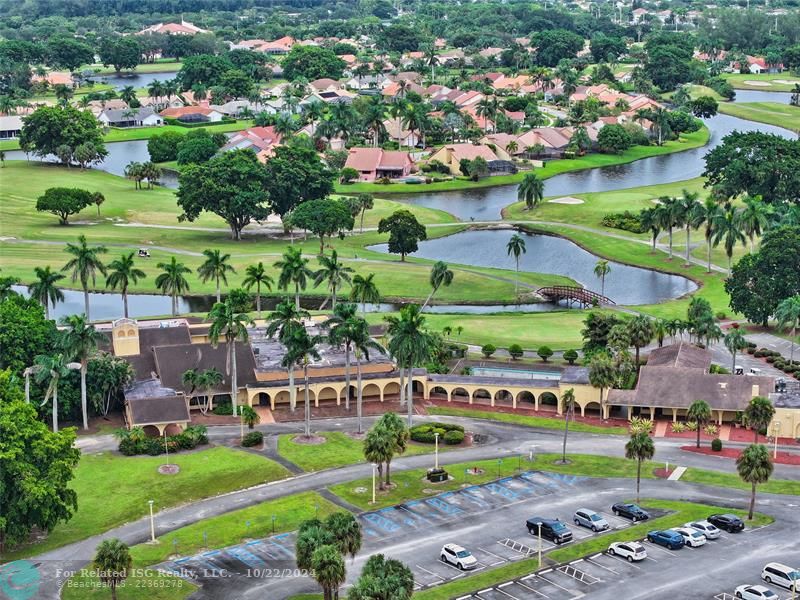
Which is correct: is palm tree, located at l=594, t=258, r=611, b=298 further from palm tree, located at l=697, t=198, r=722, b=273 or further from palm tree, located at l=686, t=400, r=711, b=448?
palm tree, located at l=686, t=400, r=711, b=448

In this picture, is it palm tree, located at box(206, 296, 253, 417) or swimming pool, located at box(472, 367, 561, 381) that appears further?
swimming pool, located at box(472, 367, 561, 381)

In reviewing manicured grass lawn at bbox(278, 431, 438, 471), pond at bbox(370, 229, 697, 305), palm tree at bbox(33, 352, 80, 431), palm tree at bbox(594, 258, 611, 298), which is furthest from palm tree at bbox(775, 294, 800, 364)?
palm tree at bbox(33, 352, 80, 431)

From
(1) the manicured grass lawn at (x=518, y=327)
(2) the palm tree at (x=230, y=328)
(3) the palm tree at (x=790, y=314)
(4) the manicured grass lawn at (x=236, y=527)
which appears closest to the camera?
(4) the manicured grass lawn at (x=236, y=527)

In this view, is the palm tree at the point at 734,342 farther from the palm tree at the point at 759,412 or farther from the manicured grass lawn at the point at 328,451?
the manicured grass lawn at the point at 328,451

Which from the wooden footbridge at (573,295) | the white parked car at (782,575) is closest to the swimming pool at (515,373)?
the wooden footbridge at (573,295)

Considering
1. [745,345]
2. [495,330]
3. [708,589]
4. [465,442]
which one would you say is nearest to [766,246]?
[745,345]

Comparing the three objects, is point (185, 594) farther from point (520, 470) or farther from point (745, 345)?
point (745, 345)
